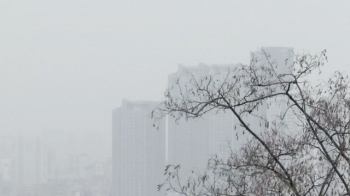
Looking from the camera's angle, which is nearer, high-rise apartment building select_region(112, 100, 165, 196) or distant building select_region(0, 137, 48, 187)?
high-rise apartment building select_region(112, 100, 165, 196)

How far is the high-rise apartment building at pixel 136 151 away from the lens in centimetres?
2133

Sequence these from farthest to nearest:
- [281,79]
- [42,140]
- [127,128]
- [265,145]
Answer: [42,140] < [127,128] < [281,79] < [265,145]

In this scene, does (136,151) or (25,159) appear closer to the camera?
(136,151)

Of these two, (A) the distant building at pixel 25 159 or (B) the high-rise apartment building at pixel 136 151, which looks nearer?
(B) the high-rise apartment building at pixel 136 151

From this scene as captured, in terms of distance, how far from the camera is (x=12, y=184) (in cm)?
2327

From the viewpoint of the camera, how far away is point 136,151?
2214cm

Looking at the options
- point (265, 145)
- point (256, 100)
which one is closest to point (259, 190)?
point (265, 145)

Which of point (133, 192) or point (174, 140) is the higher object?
point (174, 140)

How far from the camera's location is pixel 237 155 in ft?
6.61

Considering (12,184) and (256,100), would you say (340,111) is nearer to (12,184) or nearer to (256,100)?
(256,100)

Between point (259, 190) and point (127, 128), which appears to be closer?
point (259, 190)

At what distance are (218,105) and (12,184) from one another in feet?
73.3

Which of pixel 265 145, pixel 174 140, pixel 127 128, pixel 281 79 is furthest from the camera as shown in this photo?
pixel 127 128

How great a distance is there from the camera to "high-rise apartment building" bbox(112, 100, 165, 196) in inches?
840
